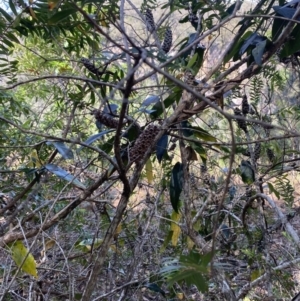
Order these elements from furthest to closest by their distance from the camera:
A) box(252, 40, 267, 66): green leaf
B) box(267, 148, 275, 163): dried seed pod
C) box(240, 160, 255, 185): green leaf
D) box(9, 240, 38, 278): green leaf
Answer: box(267, 148, 275, 163): dried seed pod
box(240, 160, 255, 185): green leaf
box(9, 240, 38, 278): green leaf
box(252, 40, 267, 66): green leaf

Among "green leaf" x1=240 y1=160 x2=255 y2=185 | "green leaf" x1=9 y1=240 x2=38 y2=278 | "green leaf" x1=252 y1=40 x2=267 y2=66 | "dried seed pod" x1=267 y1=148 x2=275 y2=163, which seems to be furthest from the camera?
"dried seed pod" x1=267 y1=148 x2=275 y2=163

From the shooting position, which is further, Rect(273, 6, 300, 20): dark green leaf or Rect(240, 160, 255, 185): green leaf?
Rect(240, 160, 255, 185): green leaf

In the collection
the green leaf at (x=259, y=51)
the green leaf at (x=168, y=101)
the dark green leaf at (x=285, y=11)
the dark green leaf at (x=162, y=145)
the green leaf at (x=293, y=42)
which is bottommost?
the dark green leaf at (x=162, y=145)

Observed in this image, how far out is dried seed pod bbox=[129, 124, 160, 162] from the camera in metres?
0.67

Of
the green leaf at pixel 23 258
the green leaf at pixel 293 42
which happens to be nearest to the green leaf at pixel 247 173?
the green leaf at pixel 293 42

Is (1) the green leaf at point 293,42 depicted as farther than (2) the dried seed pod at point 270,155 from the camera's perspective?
No

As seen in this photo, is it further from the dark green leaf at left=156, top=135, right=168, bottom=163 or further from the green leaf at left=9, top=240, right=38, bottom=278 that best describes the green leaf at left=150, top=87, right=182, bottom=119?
the green leaf at left=9, top=240, right=38, bottom=278

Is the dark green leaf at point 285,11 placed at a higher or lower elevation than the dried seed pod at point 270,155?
higher

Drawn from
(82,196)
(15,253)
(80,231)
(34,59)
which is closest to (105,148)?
(82,196)

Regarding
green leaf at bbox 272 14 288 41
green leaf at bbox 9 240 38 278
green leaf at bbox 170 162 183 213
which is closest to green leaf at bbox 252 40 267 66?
green leaf at bbox 272 14 288 41

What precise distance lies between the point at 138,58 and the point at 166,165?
2.44 ft

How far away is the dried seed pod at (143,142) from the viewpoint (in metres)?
0.67

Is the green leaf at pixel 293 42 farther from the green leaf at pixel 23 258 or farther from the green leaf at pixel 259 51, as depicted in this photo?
the green leaf at pixel 23 258

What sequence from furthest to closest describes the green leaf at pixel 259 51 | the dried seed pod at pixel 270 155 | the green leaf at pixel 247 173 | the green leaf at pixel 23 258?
the dried seed pod at pixel 270 155
the green leaf at pixel 247 173
the green leaf at pixel 23 258
the green leaf at pixel 259 51
